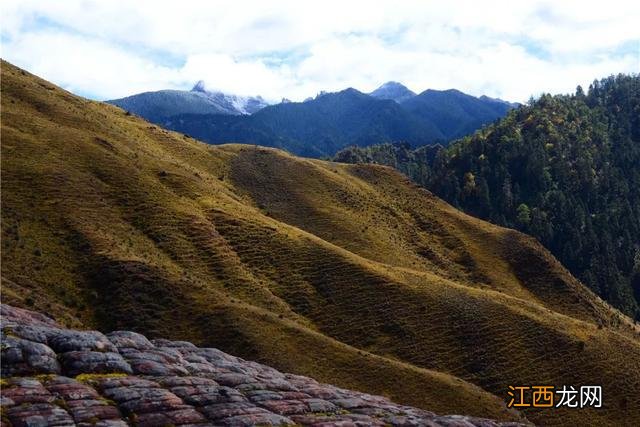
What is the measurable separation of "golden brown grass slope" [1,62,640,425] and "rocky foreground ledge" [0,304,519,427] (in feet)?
77.5

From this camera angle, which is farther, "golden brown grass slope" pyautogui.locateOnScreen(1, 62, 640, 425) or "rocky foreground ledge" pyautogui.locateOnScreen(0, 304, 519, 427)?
"golden brown grass slope" pyautogui.locateOnScreen(1, 62, 640, 425)

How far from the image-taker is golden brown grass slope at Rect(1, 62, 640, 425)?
7650 centimetres

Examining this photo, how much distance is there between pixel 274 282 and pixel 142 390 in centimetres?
6062

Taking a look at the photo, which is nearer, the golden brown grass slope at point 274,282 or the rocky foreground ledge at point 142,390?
the rocky foreground ledge at point 142,390

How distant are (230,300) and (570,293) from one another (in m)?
88.3

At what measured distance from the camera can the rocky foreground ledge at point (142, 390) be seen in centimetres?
3200

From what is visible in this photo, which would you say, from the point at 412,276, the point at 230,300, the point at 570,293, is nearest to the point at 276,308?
the point at 230,300

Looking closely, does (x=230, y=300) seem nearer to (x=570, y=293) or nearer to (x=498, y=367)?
(x=498, y=367)

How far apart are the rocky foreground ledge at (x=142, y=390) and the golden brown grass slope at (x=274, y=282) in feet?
77.5

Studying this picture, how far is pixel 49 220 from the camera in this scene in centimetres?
8506

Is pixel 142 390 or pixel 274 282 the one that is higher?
pixel 142 390

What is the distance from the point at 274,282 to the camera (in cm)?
9675

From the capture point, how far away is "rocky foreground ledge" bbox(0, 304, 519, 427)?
32.0m

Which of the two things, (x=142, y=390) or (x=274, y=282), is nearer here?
(x=142, y=390)
